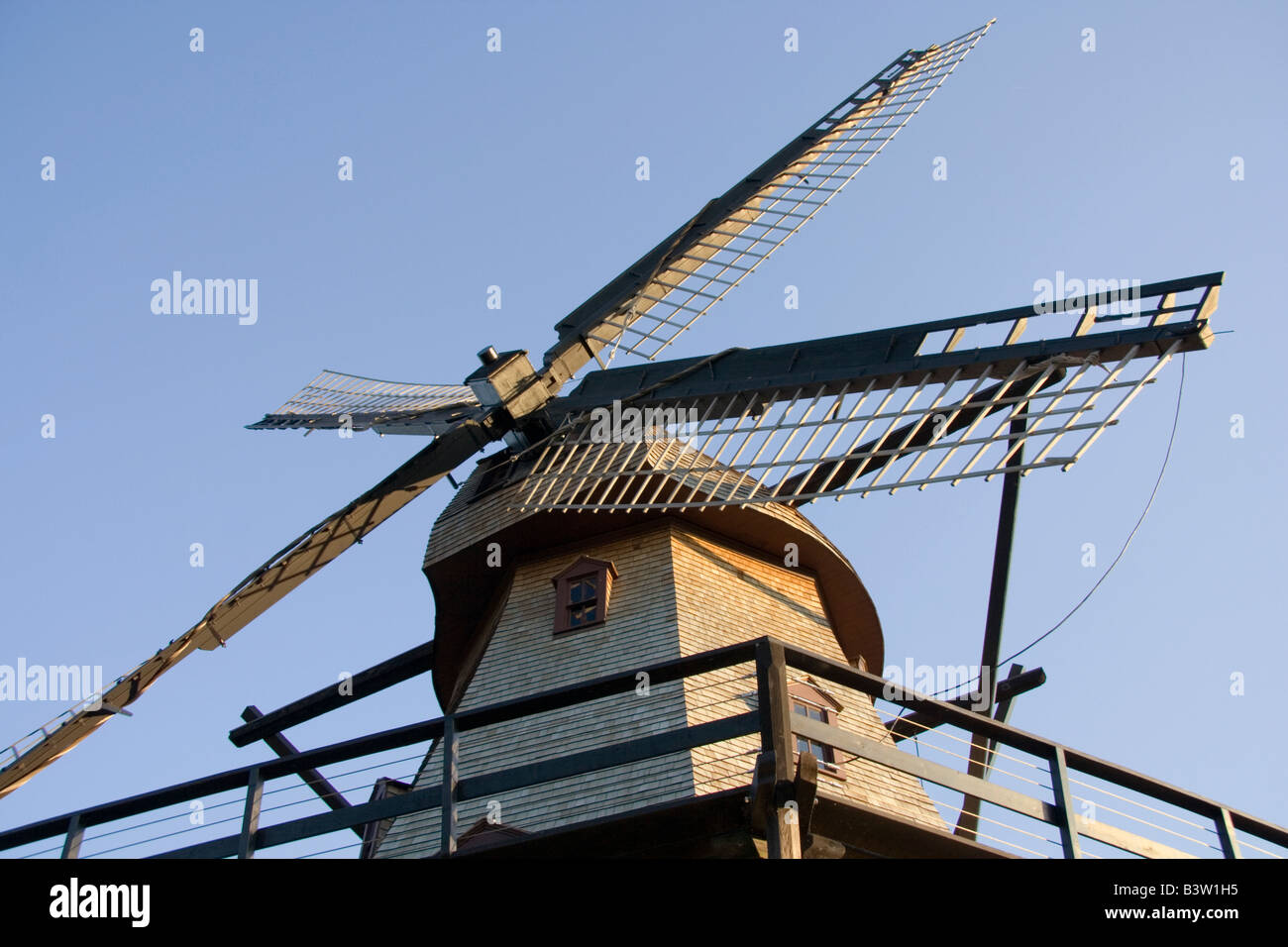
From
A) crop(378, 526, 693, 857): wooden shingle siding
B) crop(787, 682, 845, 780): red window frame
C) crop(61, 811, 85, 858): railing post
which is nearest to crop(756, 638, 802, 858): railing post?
crop(378, 526, 693, 857): wooden shingle siding

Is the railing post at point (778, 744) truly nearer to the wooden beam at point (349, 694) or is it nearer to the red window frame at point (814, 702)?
the red window frame at point (814, 702)

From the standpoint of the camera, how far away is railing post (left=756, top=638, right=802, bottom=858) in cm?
794

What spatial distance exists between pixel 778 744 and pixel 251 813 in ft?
11.5

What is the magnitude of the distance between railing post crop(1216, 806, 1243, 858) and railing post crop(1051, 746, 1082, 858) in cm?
135

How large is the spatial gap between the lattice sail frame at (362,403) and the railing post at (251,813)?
6.61 m

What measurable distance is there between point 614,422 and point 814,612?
107 inches

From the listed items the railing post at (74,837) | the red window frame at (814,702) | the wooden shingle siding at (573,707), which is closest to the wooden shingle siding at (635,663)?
the wooden shingle siding at (573,707)

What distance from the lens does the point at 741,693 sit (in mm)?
11711

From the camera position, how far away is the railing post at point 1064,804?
28.9ft

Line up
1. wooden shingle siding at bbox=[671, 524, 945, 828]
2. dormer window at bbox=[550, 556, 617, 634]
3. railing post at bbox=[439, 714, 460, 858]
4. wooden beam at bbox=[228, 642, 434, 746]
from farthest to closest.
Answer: wooden beam at bbox=[228, 642, 434, 746] → dormer window at bbox=[550, 556, 617, 634] → wooden shingle siding at bbox=[671, 524, 945, 828] → railing post at bbox=[439, 714, 460, 858]

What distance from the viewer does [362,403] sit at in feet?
60.1

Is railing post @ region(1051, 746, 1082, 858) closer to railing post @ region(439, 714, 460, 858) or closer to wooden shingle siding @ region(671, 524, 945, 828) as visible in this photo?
wooden shingle siding @ region(671, 524, 945, 828)

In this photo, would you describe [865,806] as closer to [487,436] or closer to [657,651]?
[657,651]
